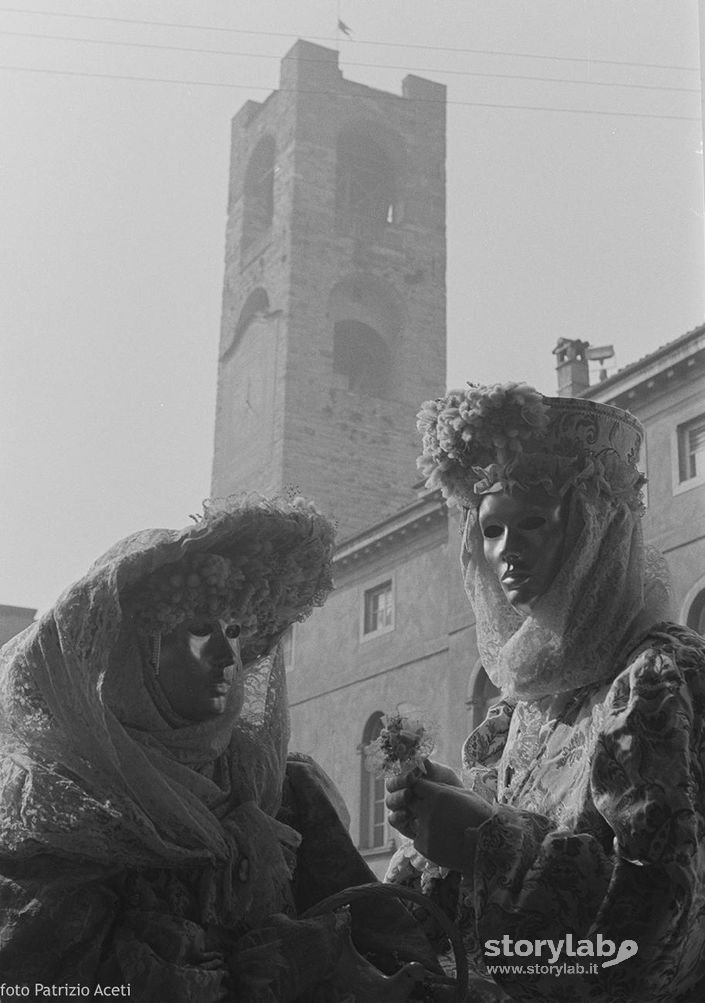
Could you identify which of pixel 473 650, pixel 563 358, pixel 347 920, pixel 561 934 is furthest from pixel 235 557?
pixel 473 650

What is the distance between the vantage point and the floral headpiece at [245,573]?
1946 mm

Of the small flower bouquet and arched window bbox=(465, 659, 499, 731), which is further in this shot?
arched window bbox=(465, 659, 499, 731)

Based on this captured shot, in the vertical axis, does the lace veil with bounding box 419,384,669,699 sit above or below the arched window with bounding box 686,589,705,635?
below

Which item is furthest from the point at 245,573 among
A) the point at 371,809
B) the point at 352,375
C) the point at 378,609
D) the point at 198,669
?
the point at 352,375

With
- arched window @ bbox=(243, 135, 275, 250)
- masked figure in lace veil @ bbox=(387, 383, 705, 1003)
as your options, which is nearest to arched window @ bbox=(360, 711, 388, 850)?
masked figure in lace veil @ bbox=(387, 383, 705, 1003)

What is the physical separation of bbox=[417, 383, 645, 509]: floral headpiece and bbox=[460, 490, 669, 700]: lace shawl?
0.04m

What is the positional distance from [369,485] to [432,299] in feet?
10.4

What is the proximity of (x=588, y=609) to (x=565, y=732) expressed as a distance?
202 mm

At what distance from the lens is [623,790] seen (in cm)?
180

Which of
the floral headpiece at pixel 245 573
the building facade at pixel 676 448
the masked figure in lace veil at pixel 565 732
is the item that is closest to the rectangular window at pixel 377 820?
the building facade at pixel 676 448

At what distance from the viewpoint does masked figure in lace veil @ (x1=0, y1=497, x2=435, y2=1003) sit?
1.76 m

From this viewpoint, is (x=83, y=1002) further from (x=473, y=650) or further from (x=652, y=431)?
(x=473, y=650)

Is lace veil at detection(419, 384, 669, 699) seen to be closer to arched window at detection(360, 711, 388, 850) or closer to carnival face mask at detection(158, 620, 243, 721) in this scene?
carnival face mask at detection(158, 620, 243, 721)

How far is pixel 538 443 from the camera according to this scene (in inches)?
85.5
